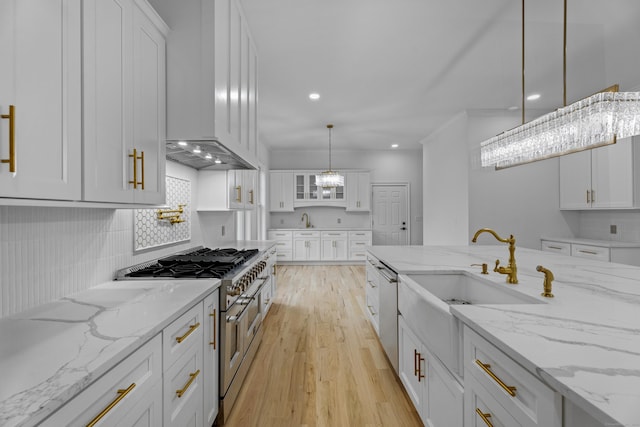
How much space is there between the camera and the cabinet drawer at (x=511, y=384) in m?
0.72

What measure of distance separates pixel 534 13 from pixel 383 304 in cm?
262

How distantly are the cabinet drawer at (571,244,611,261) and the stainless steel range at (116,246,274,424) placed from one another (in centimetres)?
426

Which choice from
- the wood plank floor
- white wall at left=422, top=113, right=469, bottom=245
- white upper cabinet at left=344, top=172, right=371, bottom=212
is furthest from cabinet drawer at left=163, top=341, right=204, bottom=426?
white upper cabinet at left=344, top=172, right=371, bottom=212

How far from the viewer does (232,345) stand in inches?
73.0

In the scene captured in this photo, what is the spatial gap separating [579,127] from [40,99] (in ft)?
7.83

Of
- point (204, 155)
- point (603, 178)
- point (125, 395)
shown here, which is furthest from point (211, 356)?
point (603, 178)

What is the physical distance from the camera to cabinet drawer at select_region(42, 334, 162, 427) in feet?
2.30

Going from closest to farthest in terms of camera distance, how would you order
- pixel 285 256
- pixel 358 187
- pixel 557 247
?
pixel 557 247 → pixel 285 256 → pixel 358 187

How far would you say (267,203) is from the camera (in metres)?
6.89

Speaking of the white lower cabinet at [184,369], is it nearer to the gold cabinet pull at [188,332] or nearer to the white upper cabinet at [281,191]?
the gold cabinet pull at [188,332]

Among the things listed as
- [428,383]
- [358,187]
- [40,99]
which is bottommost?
[428,383]

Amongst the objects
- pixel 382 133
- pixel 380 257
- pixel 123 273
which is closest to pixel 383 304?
pixel 380 257

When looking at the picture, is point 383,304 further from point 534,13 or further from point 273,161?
point 273,161

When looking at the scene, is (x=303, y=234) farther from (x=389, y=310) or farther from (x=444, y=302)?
(x=444, y=302)
